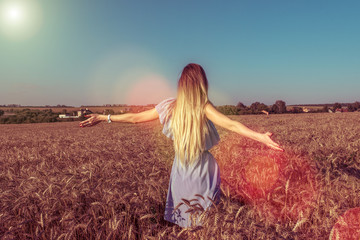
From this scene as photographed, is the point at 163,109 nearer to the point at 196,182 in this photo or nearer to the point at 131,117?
the point at 131,117

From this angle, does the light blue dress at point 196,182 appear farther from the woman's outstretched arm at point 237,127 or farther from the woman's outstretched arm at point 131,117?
the woman's outstretched arm at point 131,117

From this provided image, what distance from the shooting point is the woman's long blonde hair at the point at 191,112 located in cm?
270

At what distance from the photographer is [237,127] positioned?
2418 mm

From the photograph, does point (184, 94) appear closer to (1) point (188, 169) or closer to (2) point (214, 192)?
(1) point (188, 169)

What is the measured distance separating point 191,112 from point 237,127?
572mm

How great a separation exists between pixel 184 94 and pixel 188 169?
2.89 ft

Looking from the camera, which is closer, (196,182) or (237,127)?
(237,127)

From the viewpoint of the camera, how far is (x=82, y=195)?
271 centimetres

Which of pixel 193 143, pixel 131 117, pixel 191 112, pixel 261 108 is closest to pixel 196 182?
pixel 193 143

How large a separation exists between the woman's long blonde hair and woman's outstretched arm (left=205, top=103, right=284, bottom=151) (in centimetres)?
10

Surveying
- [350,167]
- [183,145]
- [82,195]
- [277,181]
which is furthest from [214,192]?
[350,167]

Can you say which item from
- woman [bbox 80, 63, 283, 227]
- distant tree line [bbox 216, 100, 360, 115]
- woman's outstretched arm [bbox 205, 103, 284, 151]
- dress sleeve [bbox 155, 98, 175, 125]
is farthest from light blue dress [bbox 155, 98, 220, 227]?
distant tree line [bbox 216, 100, 360, 115]

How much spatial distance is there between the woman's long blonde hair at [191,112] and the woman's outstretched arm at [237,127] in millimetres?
95

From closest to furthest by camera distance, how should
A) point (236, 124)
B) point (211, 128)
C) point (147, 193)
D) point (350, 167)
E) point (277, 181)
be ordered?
point (236, 124), point (147, 193), point (211, 128), point (277, 181), point (350, 167)
